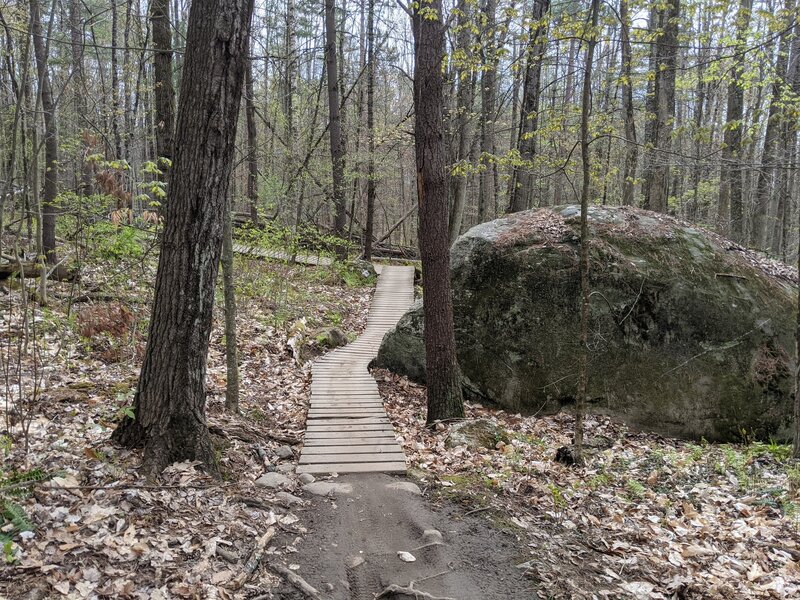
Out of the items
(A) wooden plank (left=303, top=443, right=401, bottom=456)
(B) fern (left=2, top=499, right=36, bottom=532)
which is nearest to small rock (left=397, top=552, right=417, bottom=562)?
(A) wooden plank (left=303, top=443, right=401, bottom=456)

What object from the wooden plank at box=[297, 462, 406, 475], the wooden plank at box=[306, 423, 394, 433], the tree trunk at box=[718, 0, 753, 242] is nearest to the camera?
the wooden plank at box=[297, 462, 406, 475]

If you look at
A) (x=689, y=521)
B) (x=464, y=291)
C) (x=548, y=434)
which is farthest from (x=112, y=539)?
(x=464, y=291)

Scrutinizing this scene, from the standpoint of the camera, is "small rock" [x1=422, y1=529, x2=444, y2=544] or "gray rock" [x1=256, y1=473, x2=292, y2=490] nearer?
"small rock" [x1=422, y1=529, x2=444, y2=544]

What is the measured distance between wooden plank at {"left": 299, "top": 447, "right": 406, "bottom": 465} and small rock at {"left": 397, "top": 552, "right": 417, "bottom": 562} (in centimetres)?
172

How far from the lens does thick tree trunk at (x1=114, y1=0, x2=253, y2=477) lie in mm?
4156

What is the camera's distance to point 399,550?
4051mm

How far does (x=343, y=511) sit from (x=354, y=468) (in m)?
0.91

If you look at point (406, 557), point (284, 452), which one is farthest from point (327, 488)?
point (406, 557)

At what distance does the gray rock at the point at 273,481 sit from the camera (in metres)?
4.87

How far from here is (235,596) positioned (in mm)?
3258

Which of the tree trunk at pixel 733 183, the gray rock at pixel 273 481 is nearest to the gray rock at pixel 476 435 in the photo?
the gray rock at pixel 273 481

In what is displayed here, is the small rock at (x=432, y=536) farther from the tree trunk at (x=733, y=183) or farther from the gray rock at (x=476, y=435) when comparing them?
the tree trunk at (x=733, y=183)

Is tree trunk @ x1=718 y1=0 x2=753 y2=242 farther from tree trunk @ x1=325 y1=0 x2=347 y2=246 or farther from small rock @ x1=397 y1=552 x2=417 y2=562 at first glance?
small rock @ x1=397 y1=552 x2=417 y2=562

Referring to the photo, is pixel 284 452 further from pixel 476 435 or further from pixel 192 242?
pixel 192 242
